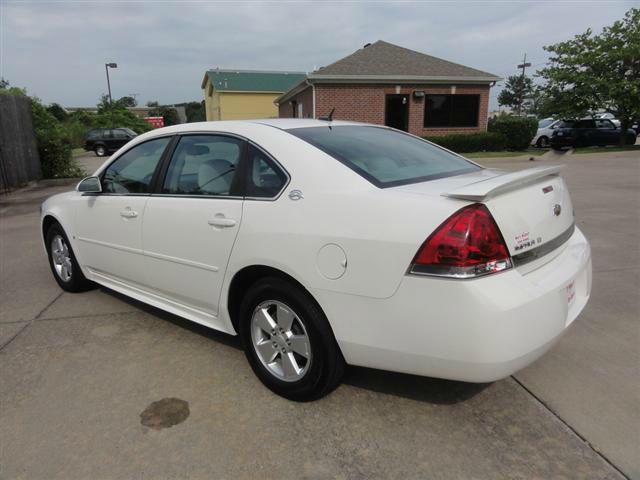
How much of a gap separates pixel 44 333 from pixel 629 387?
13.5 ft

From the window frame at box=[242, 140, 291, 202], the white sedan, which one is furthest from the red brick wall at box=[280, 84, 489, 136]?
the window frame at box=[242, 140, 291, 202]

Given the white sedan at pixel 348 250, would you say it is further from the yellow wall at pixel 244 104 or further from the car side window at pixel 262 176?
the yellow wall at pixel 244 104

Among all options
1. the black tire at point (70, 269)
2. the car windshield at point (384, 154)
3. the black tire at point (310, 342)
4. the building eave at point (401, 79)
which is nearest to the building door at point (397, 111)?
the building eave at point (401, 79)

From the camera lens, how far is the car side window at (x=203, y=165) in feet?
10.2

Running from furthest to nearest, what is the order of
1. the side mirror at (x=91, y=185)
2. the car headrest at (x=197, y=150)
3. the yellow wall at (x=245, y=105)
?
the yellow wall at (x=245, y=105)
the side mirror at (x=91, y=185)
the car headrest at (x=197, y=150)

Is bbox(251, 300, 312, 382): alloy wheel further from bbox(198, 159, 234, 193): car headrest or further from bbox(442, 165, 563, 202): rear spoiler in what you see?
bbox(442, 165, 563, 202): rear spoiler

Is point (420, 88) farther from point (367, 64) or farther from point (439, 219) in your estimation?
point (439, 219)

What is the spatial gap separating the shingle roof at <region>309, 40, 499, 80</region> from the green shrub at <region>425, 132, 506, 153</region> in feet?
8.79

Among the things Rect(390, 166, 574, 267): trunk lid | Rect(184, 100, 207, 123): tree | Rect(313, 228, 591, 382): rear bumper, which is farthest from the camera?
Rect(184, 100, 207, 123): tree

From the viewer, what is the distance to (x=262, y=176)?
290 centimetres

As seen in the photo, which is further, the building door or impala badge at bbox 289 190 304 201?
the building door

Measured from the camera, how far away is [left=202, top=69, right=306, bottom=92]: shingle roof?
41062mm

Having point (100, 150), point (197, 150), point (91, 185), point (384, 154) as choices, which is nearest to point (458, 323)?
point (384, 154)

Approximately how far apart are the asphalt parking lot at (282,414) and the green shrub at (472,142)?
17834 mm
